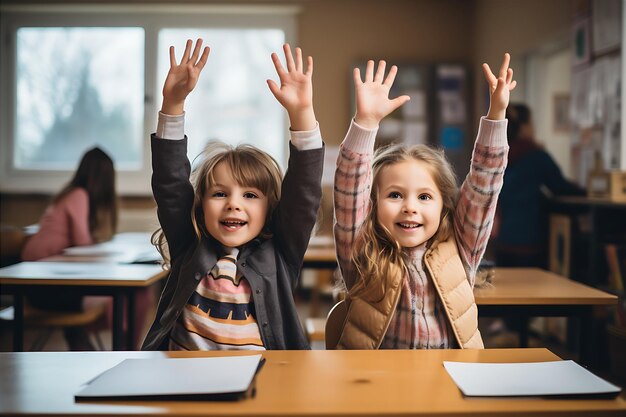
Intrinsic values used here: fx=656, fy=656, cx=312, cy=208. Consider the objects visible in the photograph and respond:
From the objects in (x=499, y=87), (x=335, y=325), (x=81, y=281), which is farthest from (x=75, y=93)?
(x=499, y=87)

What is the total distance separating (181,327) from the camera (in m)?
1.39

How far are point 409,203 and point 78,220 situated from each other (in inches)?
84.9

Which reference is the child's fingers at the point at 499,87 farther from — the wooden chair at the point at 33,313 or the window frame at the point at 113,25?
the window frame at the point at 113,25

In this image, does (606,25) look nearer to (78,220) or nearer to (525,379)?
(78,220)

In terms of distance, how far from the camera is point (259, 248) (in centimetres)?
146

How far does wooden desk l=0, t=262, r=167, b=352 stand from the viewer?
205 cm

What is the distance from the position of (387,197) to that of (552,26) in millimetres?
3381

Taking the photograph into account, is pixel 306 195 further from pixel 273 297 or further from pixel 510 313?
pixel 510 313

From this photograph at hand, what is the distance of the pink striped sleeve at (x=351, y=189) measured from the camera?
1.36 m

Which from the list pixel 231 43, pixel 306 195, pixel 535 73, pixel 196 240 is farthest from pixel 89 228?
pixel 535 73

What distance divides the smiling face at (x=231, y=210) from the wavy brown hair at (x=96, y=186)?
192 cm

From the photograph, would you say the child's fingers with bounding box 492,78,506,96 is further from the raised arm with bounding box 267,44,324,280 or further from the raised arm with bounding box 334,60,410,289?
the raised arm with bounding box 267,44,324,280

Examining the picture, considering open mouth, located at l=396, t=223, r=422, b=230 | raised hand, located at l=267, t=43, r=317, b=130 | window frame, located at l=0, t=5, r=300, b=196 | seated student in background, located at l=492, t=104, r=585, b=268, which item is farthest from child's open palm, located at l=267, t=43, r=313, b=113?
window frame, located at l=0, t=5, r=300, b=196

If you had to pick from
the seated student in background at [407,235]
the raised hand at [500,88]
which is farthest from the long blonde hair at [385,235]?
the raised hand at [500,88]
